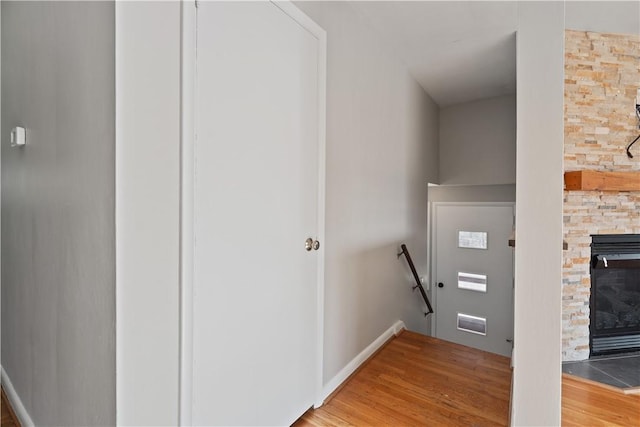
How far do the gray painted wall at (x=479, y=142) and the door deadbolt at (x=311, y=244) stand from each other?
327cm

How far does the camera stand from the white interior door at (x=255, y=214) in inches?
46.6

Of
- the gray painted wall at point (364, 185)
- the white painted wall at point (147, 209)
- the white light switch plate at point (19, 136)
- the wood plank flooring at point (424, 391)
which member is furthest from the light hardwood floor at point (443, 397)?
the white light switch plate at point (19, 136)

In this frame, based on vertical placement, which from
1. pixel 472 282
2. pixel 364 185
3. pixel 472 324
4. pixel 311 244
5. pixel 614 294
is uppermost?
pixel 364 185

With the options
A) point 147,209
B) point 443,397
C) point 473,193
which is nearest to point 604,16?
point 473,193

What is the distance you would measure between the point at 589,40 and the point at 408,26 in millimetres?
1711

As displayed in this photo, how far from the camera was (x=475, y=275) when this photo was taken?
4148 mm

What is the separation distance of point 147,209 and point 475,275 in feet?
13.7

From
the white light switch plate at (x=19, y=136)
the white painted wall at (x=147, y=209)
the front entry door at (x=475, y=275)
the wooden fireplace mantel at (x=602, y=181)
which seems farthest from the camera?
the front entry door at (x=475, y=275)

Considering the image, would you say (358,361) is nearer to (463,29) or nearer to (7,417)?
(7,417)

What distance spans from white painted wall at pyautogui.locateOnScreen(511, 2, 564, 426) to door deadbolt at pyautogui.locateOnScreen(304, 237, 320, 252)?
0.98 m

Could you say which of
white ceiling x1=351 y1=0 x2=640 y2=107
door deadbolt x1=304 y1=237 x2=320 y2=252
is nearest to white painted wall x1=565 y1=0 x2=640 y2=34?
white ceiling x1=351 y1=0 x2=640 y2=107

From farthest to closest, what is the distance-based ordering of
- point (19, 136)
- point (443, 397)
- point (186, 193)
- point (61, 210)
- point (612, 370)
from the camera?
point (612, 370)
point (443, 397)
point (19, 136)
point (61, 210)
point (186, 193)

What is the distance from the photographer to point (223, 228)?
1250 millimetres

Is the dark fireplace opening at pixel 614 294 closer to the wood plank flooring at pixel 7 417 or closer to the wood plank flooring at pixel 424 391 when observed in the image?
the wood plank flooring at pixel 424 391
